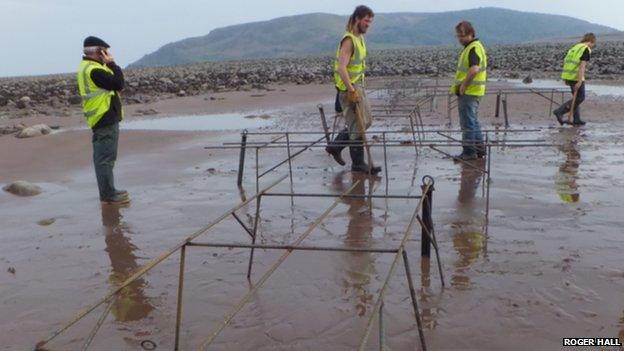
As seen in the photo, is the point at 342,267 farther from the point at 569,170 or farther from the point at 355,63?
the point at 569,170

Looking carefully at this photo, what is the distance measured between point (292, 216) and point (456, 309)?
97.7 inches

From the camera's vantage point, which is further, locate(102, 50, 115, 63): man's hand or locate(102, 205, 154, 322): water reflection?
locate(102, 50, 115, 63): man's hand

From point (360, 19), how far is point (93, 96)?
3067 millimetres

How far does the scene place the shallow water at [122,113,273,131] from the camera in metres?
13.2

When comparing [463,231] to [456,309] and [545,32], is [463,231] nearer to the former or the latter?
[456,309]

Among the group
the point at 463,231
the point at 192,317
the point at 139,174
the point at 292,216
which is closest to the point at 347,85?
the point at 292,216

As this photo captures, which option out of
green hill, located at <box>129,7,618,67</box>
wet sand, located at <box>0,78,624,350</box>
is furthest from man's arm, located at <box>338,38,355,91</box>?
green hill, located at <box>129,7,618,67</box>

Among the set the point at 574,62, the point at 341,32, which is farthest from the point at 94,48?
the point at 341,32

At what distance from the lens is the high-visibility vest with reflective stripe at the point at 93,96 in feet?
20.1

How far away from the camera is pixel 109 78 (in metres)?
6.06

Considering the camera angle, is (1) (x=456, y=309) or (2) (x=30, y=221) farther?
(2) (x=30, y=221)

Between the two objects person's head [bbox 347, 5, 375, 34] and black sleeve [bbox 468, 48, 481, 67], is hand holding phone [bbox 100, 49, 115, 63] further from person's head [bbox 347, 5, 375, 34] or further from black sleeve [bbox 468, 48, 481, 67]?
black sleeve [bbox 468, 48, 481, 67]

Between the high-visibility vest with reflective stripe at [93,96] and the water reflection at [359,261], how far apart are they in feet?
9.08

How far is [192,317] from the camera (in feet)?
11.7
